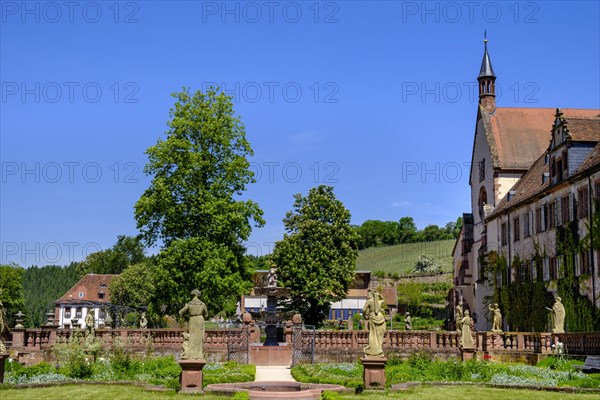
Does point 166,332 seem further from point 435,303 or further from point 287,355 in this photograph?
point 435,303

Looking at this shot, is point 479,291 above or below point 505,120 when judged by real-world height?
below

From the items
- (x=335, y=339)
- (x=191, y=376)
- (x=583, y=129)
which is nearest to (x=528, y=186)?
(x=583, y=129)

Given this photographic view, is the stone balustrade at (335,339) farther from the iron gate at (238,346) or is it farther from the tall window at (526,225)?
the tall window at (526,225)

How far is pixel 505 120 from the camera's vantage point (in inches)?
2335

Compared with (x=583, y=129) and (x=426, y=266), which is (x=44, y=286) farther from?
(x=583, y=129)

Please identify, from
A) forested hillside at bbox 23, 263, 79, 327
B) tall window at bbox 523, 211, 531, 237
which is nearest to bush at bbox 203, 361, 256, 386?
tall window at bbox 523, 211, 531, 237

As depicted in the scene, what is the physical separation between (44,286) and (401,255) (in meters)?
69.2

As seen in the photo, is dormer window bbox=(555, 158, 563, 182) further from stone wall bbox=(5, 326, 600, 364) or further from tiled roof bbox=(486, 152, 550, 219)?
stone wall bbox=(5, 326, 600, 364)

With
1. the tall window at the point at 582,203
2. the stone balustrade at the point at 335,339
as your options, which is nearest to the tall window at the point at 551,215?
the tall window at the point at 582,203

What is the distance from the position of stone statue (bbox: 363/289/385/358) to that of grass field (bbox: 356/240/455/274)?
9966cm

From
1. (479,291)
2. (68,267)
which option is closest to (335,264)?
(479,291)

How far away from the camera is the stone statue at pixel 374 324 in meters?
21.1

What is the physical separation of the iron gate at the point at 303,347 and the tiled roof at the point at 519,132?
26989 millimetres

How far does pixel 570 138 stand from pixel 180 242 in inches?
845
